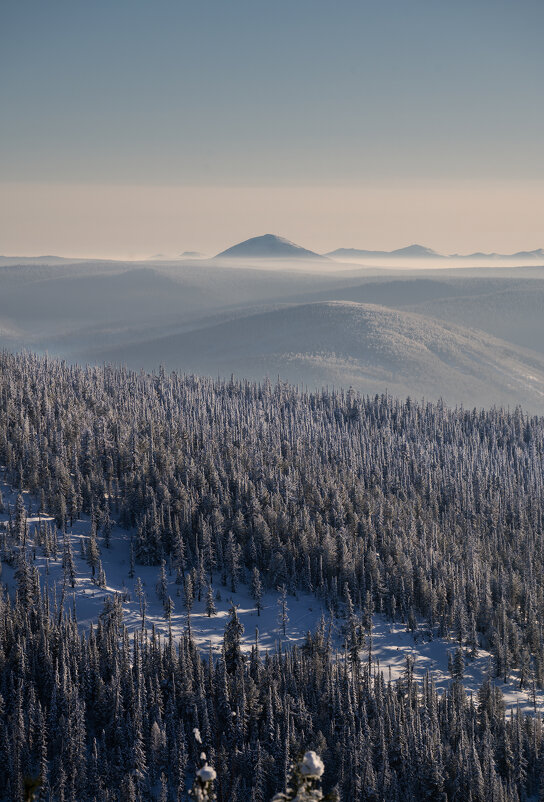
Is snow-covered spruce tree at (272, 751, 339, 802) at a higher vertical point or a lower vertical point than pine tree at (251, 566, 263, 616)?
higher

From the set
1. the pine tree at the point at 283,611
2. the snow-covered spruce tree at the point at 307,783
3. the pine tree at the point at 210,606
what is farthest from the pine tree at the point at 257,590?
the snow-covered spruce tree at the point at 307,783

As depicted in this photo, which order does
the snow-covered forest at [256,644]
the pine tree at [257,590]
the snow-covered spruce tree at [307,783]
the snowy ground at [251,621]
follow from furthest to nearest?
the pine tree at [257,590], the snowy ground at [251,621], the snow-covered forest at [256,644], the snow-covered spruce tree at [307,783]

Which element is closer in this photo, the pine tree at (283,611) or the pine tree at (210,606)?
the pine tree at (283,611)

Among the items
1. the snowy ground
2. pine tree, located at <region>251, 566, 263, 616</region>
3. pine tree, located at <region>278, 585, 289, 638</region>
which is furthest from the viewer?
pine tree, located at <region>251, 566, 263, 616</region>

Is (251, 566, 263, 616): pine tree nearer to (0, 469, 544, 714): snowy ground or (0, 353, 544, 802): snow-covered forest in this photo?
(0, 353, 544, 802): snow-covered forest

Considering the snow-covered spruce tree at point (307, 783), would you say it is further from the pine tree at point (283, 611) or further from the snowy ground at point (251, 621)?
the pine tree at point (283, 611)

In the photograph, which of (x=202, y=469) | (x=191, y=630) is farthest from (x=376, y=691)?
(x=202, y=469)

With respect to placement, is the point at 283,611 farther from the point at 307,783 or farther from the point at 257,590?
the point at 307,783

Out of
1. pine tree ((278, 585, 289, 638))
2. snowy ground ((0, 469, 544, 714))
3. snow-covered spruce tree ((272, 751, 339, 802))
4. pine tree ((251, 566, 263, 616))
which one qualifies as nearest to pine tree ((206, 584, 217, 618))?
snowy ground ((0, 469, 544, 714))
